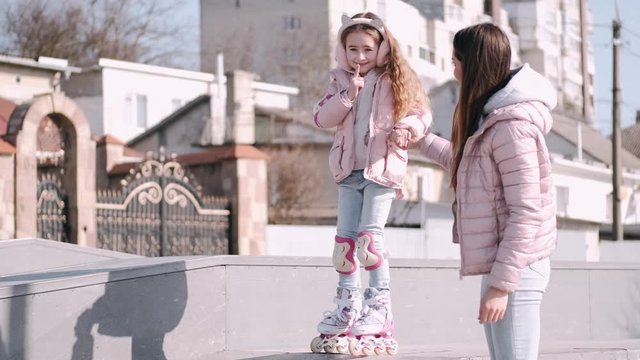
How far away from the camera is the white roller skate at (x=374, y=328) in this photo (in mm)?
6078

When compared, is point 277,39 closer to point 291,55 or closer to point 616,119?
point 291,55

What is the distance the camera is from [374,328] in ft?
20.1

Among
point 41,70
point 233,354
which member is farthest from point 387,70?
point 41,70

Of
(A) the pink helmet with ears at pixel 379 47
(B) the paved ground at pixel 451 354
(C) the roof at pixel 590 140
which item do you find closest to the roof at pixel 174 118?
(C) the roof at pixel 590 140

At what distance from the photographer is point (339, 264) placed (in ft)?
20.3

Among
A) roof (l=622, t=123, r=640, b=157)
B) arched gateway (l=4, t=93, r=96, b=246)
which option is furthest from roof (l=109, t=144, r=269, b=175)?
roof (l=622, t=123, r=640, b=157)

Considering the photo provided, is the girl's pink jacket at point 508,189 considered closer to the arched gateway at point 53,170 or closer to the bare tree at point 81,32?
the arched gateway at point 53,170

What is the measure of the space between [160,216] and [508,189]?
1666 cm

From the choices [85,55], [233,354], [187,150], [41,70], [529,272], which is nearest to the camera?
[529,272]

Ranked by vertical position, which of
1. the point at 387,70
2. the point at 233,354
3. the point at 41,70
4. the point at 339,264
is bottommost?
the point at 233,354

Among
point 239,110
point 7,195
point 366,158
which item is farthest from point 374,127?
point 239,110

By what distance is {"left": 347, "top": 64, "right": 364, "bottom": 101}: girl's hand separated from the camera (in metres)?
6.16

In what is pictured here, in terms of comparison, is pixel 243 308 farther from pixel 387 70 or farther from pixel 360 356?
pixel 387 70

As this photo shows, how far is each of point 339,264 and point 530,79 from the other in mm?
2036
